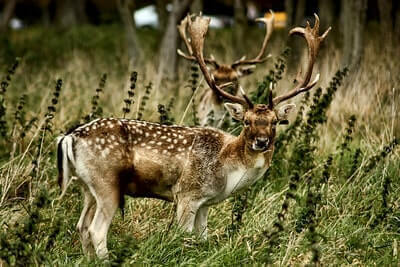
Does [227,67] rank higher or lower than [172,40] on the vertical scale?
higher

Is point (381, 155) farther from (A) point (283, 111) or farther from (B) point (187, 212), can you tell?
(B) point (187, 212)

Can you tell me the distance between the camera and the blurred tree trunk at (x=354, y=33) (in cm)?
948

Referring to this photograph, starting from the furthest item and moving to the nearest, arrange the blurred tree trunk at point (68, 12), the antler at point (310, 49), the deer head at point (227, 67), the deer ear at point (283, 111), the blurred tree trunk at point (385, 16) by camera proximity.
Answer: the blurred tree trunk at point (68, 12) < the blurred tree trunk at point (385, 16) < the deer head at point (227, 67) < the antler at point (310, 49) < the deer ear at point (283, 111)

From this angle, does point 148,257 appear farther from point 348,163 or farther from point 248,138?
point 348,163

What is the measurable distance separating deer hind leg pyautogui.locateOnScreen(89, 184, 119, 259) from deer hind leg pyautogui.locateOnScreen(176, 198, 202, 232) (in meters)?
0.50

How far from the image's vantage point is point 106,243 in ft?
16.2

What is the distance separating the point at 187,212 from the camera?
5.14m

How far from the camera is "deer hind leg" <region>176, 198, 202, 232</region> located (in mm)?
5137

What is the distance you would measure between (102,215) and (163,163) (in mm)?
569

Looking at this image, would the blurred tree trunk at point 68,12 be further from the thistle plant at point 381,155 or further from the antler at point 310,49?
the thistle plant at point 381,155

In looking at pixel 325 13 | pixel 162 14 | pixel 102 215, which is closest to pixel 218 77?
pixel 102 215

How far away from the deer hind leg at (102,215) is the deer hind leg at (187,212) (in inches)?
19.5

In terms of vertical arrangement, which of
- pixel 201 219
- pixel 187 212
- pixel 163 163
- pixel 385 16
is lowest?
pixel 201 219

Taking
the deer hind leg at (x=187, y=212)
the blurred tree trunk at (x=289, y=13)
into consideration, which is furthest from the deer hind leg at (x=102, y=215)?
the blurred tree trunk at (x=289, y=13)
